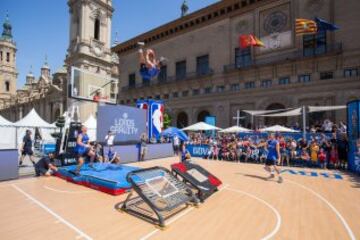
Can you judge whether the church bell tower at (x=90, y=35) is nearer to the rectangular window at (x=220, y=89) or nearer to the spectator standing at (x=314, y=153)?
the rectangular window at (x=220, y=89)

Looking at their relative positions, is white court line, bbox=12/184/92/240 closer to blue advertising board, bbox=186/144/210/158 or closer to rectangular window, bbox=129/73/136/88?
blue advertising board, bbox=186/144/210/158

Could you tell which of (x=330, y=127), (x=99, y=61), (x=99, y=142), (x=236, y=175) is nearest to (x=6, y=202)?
(x=99, y=142)

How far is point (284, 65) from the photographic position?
28062 millimetres

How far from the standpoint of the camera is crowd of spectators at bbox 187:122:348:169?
13.7 metres

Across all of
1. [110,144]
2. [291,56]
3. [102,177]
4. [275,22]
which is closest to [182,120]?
[291,56]

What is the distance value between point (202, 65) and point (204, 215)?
3358 cm

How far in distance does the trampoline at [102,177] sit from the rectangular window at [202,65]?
28.6 m

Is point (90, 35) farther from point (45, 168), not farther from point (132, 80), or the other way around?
point (45, 168)

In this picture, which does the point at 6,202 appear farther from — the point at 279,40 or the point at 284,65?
the point at 279,40

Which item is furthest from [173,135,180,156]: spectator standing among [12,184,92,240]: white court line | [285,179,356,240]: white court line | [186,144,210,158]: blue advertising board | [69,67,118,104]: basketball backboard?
[12,184,92,240]: white court line

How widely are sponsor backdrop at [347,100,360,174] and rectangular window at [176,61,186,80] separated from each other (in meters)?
28.7

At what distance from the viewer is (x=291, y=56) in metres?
28.0

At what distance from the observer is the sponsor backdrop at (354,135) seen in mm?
11977

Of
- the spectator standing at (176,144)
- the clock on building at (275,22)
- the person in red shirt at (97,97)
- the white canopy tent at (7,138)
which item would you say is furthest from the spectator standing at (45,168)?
the clock on building at (275,22)
